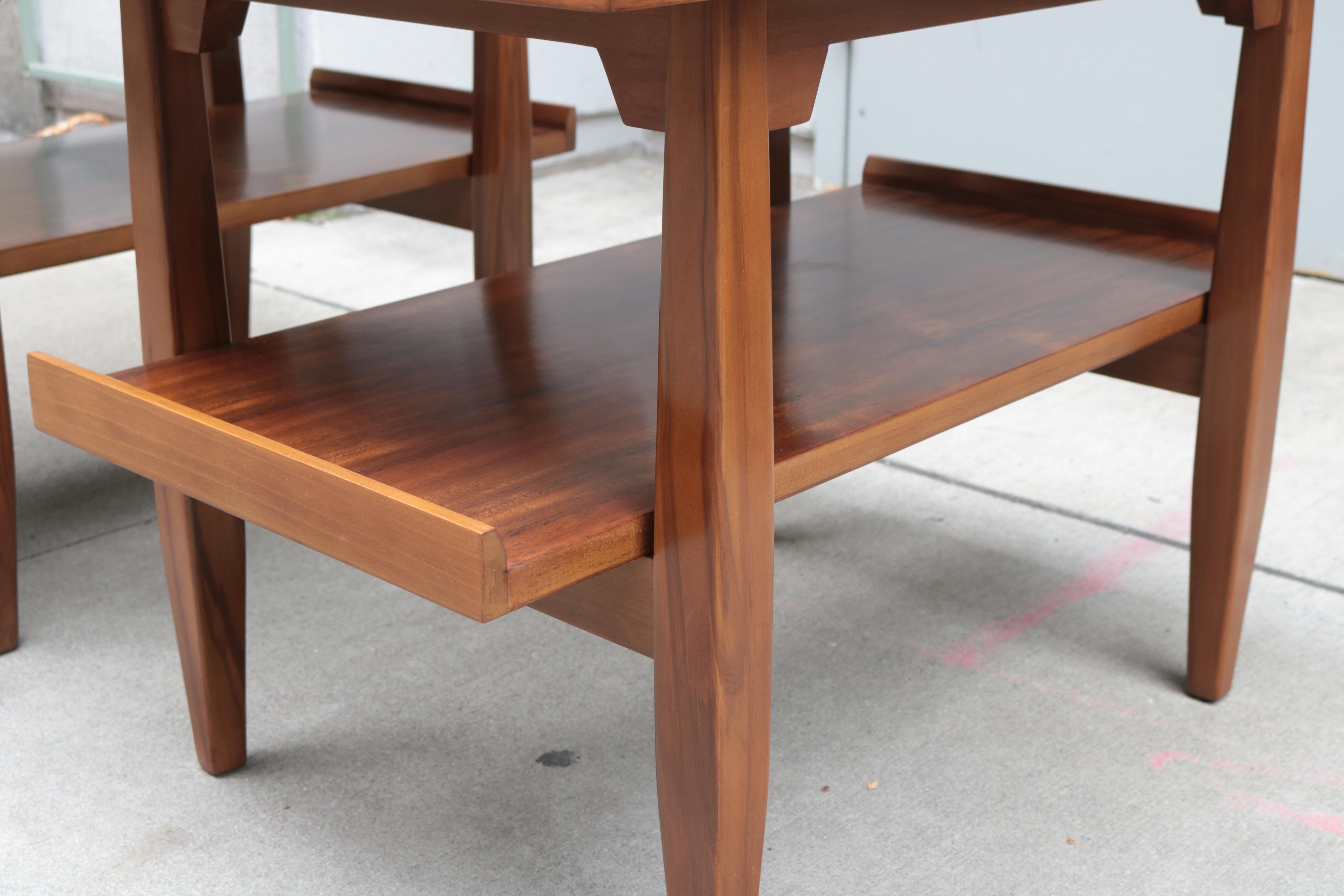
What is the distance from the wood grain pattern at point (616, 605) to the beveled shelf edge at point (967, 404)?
0.11m

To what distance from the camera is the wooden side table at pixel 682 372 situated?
81 cm

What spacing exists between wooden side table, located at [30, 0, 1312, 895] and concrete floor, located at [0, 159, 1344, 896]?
0.38ft

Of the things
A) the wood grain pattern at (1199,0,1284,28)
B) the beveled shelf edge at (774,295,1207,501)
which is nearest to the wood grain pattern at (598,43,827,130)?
the beveled shelf edge at (774,295,1207,501)

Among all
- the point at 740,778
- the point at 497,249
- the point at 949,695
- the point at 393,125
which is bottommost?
the point at 949,695

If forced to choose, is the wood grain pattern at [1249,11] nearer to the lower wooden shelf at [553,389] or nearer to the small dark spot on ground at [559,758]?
the lower wooden shelf at [553,389]

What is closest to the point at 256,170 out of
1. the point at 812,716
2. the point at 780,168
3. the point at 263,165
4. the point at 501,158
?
the point at 263,165

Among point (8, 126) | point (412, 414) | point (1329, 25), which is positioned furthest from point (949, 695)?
point (8, 126)

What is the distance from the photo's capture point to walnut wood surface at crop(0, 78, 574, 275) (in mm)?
1512

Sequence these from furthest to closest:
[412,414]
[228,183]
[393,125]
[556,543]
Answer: [393,125] < [228,183] < [412,414] < [556,543]

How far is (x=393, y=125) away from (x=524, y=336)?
36.8 inches

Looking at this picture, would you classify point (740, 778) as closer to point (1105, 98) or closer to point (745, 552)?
point (745, 552)

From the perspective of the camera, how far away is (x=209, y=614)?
1.22m

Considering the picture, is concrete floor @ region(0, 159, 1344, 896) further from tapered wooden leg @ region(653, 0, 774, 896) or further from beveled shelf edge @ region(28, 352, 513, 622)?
beveled shelf edge @ region(28, 352, 513, 622)

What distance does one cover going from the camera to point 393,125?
2006 millimetres
